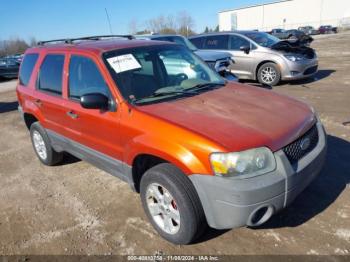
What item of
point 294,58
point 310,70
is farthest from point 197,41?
point 310,70

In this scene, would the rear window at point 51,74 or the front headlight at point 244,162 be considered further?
the rear window at point 51,74

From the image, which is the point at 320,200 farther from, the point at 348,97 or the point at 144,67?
the point at 348,97

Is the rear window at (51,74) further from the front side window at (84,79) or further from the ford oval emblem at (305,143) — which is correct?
the ford oval emblem at (305,143)

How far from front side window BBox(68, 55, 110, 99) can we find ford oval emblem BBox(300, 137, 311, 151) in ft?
6.35

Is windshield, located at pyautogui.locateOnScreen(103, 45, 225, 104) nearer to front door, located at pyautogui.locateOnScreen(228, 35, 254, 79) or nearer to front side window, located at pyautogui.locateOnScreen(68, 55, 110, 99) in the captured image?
front side window, located at pyautogui.locateOnScreen(68, 55, 110, 99)

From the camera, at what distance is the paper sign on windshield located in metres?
3.31

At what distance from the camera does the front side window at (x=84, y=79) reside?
131 inches

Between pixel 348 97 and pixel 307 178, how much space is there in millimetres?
5751

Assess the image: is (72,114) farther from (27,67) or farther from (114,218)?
(27,67)

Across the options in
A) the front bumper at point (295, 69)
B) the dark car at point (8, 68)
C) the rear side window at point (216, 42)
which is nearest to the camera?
the front bumper at point (295, 69)

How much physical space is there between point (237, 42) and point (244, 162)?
8.51 meters

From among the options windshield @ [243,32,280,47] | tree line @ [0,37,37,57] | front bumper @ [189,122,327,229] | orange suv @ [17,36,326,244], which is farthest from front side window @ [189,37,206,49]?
tree line @ [0,37,37,57]

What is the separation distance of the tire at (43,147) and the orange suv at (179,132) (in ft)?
1.22

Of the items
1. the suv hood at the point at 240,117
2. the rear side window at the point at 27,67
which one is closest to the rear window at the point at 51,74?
the rear side window at the point at 27,67
